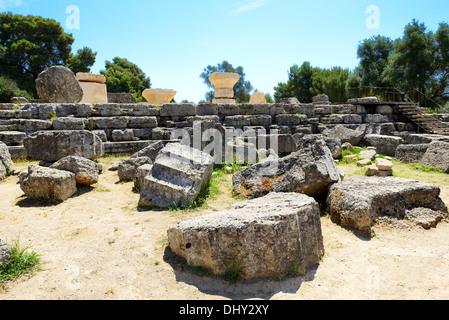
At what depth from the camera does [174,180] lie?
4.33 m

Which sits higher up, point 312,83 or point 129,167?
point 312,83

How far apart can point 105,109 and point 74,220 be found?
17.1 ft

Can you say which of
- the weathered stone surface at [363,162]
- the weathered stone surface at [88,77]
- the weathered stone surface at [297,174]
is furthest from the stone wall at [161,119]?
the weathered stone surface at [88,77]

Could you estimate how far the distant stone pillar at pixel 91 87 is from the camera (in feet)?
39.2

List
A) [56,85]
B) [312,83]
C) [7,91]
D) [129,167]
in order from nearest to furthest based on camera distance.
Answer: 1. [129,167]
2. [56,85]
3. [7,91]
4. [312,83]

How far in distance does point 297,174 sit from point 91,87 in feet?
35.7

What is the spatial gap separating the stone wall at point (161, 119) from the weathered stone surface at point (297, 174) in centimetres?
237

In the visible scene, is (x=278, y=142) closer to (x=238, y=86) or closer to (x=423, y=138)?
(x=423, y=138)

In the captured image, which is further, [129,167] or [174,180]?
[129,167]

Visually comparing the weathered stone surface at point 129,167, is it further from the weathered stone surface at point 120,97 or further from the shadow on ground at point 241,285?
the weathered stone surface at point 120,97

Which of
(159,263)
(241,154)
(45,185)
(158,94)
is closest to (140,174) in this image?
(45,185)

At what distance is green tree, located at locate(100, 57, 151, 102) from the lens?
30.5 metres

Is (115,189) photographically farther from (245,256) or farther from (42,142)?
(245,256)
